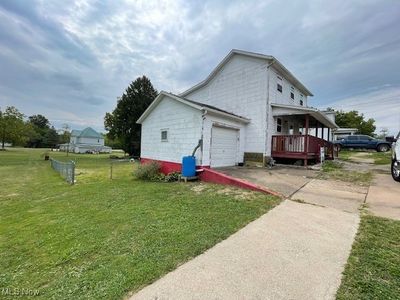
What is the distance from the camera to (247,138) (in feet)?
43.9

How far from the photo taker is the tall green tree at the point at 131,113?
32.1 m

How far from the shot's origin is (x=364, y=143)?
26062mm

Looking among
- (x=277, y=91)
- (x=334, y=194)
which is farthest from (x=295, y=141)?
(x=334, y=194)

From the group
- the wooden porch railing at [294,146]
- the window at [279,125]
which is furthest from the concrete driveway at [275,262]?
the window at [279,125]

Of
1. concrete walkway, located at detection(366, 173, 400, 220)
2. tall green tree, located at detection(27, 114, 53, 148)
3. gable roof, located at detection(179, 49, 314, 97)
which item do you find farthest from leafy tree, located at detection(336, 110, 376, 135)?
tall green tree, located at detection(27, 114, 53, 148)

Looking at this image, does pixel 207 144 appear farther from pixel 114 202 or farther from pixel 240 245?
pixel 240 245

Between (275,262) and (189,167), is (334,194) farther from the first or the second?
(189,167)

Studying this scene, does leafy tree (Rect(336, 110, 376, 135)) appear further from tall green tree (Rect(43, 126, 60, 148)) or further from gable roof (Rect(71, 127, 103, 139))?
tall green tree (Rect(43, 126, 60, 148))

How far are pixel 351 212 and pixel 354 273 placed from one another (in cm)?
283

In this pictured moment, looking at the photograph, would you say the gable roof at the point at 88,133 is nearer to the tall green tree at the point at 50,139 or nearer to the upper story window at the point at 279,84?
the tall green tree at the point at 50,139

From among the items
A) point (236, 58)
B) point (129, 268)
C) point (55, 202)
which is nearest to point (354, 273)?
point (129, 268)

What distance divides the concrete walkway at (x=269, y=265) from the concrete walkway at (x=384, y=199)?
1.22 metres

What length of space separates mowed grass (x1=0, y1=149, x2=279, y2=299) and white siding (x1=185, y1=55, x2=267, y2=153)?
6.17 m

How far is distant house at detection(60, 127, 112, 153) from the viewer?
212ft
